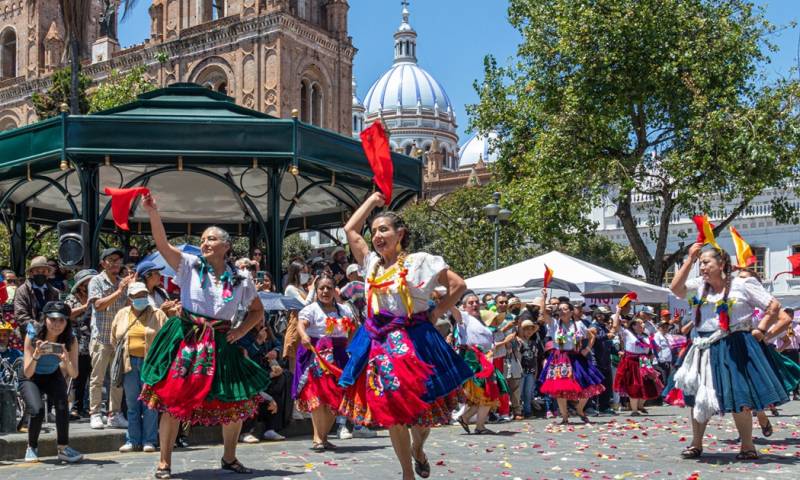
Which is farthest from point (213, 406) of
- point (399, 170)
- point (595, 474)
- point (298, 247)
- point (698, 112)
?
point (298, 247)

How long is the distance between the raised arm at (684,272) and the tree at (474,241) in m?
33.9

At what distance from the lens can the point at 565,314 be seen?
551 inches

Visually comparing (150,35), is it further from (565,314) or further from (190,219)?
(565,314)

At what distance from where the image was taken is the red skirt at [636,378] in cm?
1631

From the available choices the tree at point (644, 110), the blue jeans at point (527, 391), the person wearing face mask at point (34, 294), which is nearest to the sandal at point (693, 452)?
the person wearing face mask at point (34, 294)

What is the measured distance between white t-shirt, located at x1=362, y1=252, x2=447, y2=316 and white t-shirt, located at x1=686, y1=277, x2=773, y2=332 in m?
3.04

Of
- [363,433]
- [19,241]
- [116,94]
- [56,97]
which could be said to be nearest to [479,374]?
[363,433]

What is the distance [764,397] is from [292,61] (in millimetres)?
47602

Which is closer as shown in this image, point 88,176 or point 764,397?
point 764,397

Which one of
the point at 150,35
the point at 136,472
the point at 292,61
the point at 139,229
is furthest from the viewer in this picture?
the point at 150,35

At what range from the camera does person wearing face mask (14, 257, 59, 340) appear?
10156 millimetres

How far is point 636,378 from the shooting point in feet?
53.6

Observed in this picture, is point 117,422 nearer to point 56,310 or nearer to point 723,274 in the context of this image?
point 56,310

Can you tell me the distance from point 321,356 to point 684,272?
11.8 feet
